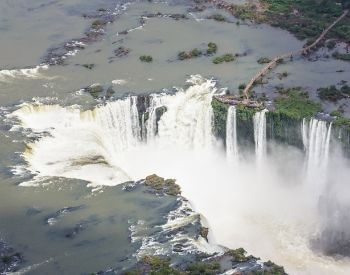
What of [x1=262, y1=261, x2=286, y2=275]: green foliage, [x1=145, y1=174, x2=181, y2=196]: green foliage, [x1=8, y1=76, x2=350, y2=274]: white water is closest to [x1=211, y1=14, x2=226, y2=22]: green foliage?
[x1=8, y1=76, x2=350, y2=274]: white water

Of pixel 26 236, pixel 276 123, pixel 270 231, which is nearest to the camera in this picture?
pixel 26 236

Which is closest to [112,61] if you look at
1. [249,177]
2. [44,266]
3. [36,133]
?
[36,133]

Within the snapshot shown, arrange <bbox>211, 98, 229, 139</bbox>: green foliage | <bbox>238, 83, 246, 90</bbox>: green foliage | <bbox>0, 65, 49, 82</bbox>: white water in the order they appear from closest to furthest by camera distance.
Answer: <bbox>211, 98, 229, 139</bbox>: green foliage
<bbox>238, 83, 246, 90</bbox>: green foliage
<bbox>0, 65, 49, 82</bbox>: white water

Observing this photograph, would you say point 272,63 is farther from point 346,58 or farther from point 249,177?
point 249,177

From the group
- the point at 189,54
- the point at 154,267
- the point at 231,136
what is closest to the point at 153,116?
the point at 231,136

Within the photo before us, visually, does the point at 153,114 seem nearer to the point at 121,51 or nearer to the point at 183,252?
the point at 121,51

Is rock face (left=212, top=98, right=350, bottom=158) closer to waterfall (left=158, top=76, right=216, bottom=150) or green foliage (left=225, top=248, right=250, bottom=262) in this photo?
waterfall (left=158, top=76, right=216, bottom=150)
